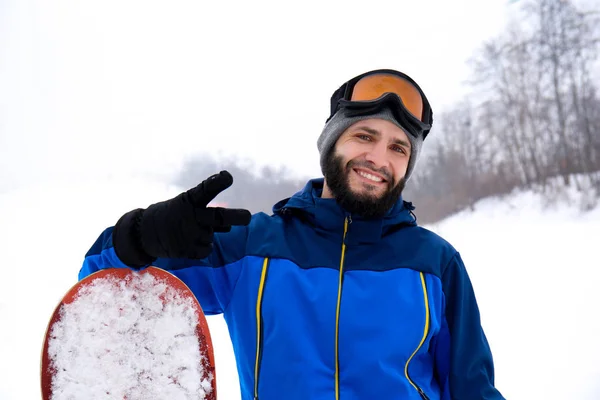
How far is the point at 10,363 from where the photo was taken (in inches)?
130

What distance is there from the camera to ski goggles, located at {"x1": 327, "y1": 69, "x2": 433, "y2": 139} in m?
1.37

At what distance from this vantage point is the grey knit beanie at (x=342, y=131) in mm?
1365

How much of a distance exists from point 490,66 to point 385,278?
43.5ft

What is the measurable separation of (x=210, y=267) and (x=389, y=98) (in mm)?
829

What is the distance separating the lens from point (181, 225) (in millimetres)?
917

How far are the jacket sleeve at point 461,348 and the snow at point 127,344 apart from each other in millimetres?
727

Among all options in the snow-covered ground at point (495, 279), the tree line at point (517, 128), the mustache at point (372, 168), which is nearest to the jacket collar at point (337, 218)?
the mustache at point (372, 168)

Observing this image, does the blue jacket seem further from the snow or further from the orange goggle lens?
the orange goggle lens

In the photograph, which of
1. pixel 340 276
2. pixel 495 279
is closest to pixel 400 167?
pixel 340 276

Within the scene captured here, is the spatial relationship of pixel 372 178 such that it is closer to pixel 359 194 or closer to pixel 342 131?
pixel 359 194

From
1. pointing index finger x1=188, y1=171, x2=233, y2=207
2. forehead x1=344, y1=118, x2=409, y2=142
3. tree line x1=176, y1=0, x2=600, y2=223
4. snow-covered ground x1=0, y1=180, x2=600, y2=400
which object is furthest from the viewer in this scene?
tree line x1=176, y1=0, x2=600, y2=223

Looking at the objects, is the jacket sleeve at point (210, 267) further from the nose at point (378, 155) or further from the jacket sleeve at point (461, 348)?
the jacket sleeve at point (461, 348)

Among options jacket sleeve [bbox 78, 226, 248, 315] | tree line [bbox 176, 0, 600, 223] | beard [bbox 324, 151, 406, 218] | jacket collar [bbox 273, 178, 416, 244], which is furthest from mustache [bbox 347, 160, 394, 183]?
tree line [bbox 176, 0, 600, 223]

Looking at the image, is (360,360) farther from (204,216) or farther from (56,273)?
(56,273)
